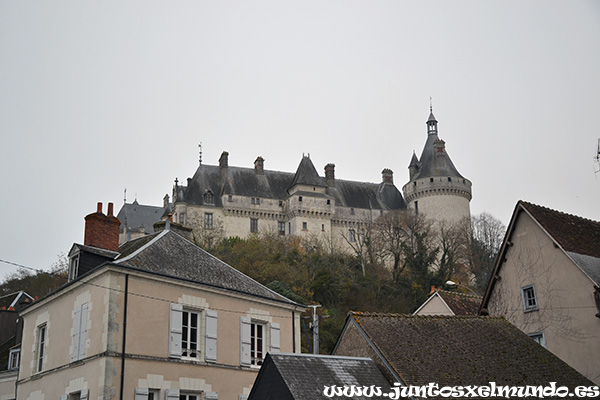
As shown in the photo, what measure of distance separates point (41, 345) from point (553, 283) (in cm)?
1262

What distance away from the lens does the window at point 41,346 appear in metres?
16.9

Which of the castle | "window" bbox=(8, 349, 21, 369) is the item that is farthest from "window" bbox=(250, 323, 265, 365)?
the castle

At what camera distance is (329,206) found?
60719 mm

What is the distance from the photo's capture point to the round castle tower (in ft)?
202

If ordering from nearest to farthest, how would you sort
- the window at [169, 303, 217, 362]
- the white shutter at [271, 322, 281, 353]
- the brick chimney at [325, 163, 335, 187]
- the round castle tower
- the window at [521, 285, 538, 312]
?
the window at [169, 303, 217, 362], the window at [521, 285, 538, 312], the white shutter at [271, 322, 281, 353], the round castle tower, the brick chimney at [325, 163, 335, 187]

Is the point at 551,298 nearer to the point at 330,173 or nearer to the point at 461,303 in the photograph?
the point at 461,303

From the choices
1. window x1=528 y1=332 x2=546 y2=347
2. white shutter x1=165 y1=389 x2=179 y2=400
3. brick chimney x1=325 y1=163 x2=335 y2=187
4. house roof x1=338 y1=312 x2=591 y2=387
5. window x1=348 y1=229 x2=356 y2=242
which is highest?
brick chimney x1=325 y1=163 x2=335 y2=187

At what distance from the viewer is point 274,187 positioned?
201 ft

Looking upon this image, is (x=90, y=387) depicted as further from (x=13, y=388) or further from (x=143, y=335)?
(x=13, y=388)

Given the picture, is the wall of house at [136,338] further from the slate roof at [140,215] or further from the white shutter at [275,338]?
the slate roof at [140,215]

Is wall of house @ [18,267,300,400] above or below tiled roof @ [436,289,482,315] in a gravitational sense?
below

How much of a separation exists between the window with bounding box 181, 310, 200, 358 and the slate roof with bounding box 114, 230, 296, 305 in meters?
0.82

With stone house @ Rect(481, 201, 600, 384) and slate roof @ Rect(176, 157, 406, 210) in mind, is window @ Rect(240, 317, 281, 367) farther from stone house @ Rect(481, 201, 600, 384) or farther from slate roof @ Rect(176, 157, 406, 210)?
slate roof @ Rect(176, 157, 406, 210)

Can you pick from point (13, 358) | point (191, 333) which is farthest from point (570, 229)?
point (13, 358)
